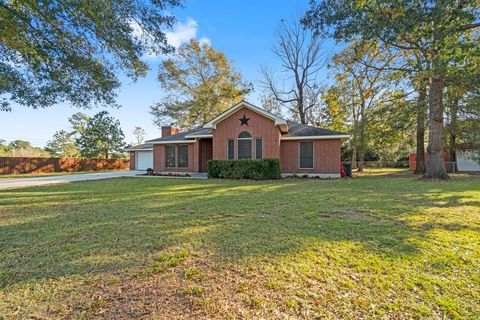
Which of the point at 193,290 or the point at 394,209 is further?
the point at 394,209

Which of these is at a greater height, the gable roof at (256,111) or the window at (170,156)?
the gable roof at (256,111)

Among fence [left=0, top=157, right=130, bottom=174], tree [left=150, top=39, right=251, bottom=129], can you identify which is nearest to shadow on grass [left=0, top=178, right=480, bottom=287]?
fence [left=0, top=157, right=130, bottom=174]

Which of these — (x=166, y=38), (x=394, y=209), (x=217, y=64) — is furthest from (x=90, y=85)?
(x=217, y=64)

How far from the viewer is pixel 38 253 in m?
3.85

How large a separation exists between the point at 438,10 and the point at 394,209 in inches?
233

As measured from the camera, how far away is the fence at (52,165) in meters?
23.6

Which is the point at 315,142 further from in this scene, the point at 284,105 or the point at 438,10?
the point at 284,105

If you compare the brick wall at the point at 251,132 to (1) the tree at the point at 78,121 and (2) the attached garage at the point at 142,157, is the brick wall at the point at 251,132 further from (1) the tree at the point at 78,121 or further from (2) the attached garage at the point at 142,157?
(1) the tree at the point at 78,121

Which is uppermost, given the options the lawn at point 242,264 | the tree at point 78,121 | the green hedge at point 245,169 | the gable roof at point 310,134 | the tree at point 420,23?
the tree at point 78,121

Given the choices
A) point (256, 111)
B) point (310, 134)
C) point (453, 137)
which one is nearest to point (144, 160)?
point (256, 111)

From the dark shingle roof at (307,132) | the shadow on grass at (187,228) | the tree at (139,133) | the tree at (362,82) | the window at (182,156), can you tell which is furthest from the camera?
the tree at (139,133)

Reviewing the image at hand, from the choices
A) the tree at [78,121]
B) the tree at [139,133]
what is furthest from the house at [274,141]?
the tree at [139,133]

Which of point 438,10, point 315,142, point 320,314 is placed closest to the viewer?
point 320,314

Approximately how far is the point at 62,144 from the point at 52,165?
817 inches
